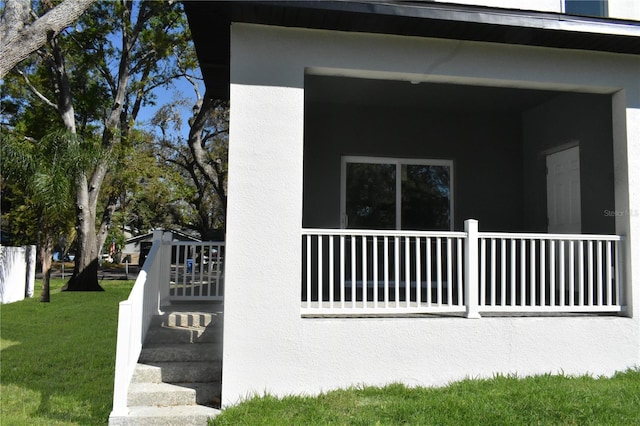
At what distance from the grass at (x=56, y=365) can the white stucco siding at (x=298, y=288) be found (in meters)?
1.85

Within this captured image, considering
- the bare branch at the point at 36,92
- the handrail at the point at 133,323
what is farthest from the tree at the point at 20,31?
the bare branch at the point at 36,92

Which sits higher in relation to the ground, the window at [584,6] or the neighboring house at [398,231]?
the window at [584,6]

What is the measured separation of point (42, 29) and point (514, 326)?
26.1 feet

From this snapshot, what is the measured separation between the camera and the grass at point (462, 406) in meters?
4.12

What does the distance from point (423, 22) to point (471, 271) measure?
2.63 meters

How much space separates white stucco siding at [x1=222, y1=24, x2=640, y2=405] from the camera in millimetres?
4676

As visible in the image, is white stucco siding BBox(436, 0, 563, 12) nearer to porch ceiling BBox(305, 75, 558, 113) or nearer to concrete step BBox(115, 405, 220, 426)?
porch ceiling BBox(305, 75, 558, 113)

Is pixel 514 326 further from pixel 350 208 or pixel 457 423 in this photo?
pixel 350 208

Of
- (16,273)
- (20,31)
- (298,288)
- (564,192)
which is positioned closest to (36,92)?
(16,273)

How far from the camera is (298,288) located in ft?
15.6

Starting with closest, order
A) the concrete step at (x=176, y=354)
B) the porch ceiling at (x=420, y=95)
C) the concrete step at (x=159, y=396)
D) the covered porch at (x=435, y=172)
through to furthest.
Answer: the concrete step at (x=159, y=396) → the concrete step at (x=176, y=354) → the porch ceiling at (x=420, y=95) → the covered porch at (x=435, y=172)

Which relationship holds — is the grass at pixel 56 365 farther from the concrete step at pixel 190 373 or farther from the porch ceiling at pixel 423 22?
the porch ceiling at pixel 423 22

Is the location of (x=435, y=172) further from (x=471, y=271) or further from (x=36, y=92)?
(x=36, y=92)

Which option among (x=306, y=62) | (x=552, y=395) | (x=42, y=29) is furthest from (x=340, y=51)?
(x=42, y=29)
